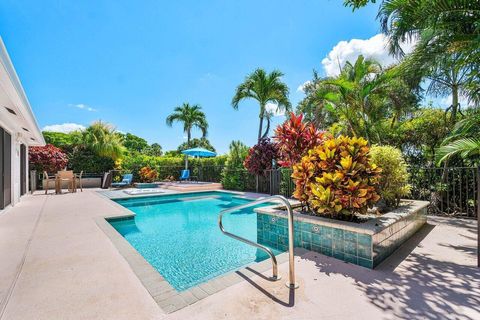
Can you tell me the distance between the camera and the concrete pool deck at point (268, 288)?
2217 millimetres

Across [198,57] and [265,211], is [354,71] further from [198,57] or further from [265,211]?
[198,57]

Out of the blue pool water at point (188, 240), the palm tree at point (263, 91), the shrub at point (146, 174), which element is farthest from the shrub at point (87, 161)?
the palm tree at point (263, 91)

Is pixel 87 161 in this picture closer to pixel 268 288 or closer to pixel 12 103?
pixel 12 103

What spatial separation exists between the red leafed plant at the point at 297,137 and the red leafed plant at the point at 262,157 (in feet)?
20.5

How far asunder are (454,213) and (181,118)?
24.1 m

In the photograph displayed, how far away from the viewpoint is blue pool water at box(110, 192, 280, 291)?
4156mm

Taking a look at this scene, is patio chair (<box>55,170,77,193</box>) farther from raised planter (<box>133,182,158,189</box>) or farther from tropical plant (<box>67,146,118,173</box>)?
tropical plant (<box>67,146,118,173</box>)

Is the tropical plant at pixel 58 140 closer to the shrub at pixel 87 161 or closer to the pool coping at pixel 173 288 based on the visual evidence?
the shrub at pixel 87 161

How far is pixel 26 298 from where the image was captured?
2531 mm

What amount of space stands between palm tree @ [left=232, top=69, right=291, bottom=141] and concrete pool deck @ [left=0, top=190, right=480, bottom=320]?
12980 millimetres

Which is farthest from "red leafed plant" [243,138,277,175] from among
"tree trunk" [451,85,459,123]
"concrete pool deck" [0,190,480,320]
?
"concrete pool deck" [0,190,480,320]

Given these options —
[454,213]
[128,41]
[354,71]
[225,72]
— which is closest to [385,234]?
[454,213]

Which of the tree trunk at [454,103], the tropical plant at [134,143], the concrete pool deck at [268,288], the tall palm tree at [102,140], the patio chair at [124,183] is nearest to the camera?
the concrete pool deck at [268,288]

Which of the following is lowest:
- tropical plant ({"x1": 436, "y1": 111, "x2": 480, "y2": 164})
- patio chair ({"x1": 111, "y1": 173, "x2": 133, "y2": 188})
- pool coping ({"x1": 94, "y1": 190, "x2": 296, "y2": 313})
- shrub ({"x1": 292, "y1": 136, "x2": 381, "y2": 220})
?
pool coping ({"x1": 94, "y1": 190, "x2": 296, "y2": 313})
